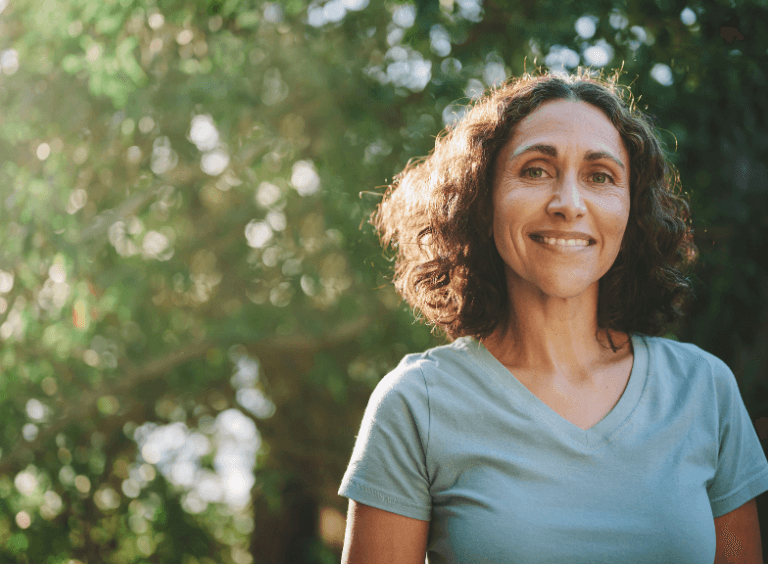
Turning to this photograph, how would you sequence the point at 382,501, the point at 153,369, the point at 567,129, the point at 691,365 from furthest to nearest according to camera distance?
the point at 153,369 → the point at 691,365 → the point at 567,129 → the point at 382,501

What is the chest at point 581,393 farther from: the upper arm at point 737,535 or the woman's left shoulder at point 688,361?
the upper arm at point 737,535

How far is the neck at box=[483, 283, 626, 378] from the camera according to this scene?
142cm

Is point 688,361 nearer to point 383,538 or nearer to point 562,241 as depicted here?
point 562,241

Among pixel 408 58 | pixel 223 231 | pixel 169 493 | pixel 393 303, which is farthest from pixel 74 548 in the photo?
pixel 408 58

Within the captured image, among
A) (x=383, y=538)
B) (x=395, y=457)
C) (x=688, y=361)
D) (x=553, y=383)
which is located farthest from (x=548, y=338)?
(x=383, y=538)

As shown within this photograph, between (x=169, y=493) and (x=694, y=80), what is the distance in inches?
129

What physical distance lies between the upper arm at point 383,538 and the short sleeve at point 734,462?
66cm

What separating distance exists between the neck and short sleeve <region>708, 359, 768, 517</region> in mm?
267

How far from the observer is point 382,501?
122cm

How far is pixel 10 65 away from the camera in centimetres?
338

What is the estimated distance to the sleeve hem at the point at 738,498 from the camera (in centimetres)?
135

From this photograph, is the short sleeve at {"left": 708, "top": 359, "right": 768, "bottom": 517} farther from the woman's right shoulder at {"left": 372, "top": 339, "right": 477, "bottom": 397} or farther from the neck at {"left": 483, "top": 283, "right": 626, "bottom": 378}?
the woman's right shoulder at {"left": 372, "top": 339, "right": 477, "bottom": 397}

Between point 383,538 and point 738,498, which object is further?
point 738,498

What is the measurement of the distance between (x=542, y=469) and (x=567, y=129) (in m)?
0.69
